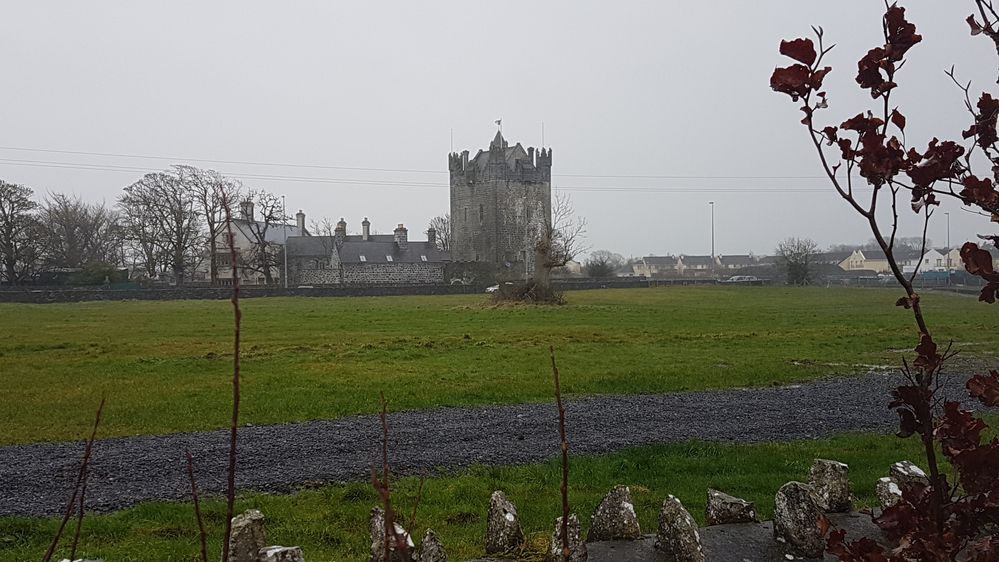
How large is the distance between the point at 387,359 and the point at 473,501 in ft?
40.4

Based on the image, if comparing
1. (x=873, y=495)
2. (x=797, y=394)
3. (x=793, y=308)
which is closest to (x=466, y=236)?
(x=793, y=308)

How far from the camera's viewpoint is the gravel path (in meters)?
7.68

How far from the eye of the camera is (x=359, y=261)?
297 feet

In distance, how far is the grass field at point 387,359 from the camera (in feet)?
40.8

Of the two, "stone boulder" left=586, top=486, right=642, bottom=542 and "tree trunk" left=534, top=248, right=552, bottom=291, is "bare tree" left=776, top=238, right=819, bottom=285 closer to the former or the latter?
"tree trunk" left=534, top=248, right=552, bottom=291

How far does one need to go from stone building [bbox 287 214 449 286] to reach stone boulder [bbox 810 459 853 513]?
84226 mm

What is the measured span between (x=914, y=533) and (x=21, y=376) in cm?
1797

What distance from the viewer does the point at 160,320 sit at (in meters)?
33.8

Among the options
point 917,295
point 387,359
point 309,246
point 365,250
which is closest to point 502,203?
point 365,250

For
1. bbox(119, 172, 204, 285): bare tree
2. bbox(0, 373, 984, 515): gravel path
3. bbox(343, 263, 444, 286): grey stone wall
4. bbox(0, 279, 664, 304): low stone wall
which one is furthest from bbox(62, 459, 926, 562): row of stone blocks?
bbox(343, 263, 444, 286): grey stone wall

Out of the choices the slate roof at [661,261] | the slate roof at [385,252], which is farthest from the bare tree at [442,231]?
the slate roof at [661,261]

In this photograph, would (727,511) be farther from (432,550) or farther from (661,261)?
(661,261)

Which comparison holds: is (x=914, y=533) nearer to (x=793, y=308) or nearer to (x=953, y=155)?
(x=953, y=155)

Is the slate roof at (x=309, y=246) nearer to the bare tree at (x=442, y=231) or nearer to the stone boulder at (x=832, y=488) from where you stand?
the bare tree at (x=442, y=231)
